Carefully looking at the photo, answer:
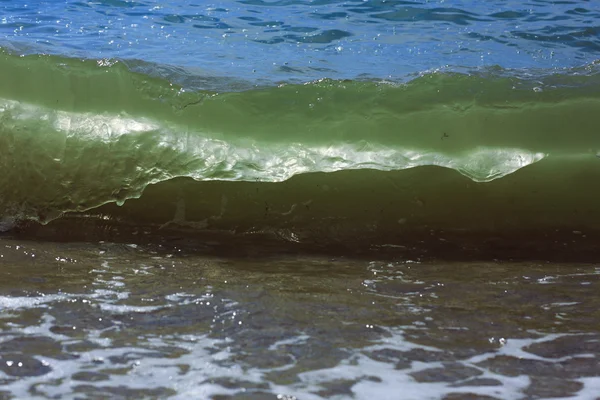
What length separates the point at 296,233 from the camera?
8.59 feet

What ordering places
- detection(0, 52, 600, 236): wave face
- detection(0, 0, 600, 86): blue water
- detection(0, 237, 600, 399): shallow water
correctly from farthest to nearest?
detection(0, 0, 600, 86): blue water
detection(0, 52, 600, 236): wave face
detection(0, 237, 600, 399): shallow water

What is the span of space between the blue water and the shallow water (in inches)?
A: 81.4

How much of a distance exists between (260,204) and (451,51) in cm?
283

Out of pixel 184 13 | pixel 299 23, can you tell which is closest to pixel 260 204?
pixel 299 23

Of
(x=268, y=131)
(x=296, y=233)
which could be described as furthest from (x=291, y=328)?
(x=268, y=131)

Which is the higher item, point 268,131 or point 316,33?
point 316,33

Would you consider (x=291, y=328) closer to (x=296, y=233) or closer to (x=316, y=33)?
(x=296, y=233)

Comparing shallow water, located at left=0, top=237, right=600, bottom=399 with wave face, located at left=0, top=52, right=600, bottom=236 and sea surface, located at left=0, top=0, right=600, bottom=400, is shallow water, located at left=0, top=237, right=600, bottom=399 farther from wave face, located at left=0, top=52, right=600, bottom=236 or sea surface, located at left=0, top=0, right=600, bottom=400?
wave face, located at left=0, top=52, right=600, bottom=236

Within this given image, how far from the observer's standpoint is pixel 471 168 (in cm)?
258

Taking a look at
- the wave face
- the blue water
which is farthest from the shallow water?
the blue water

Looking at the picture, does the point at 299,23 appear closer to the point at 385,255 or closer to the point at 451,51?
the point at 451,51

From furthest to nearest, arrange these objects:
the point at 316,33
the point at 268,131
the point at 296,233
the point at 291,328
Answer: the point at 316,33
the point at 268,131
the point at 296,233
the point at 291,328

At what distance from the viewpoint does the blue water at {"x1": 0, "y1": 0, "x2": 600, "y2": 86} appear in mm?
4707

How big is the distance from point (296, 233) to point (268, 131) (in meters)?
0.39
